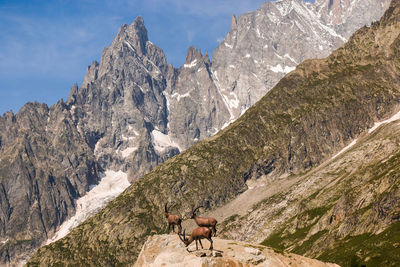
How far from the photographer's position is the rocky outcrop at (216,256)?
49062 mm

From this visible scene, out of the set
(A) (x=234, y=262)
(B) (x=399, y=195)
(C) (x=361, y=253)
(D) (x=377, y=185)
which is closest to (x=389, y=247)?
(C) (x=361, y=253)

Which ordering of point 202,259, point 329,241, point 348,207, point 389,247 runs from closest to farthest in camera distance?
point 202,259 < point 389,247 < point 329,241 < point 348,207

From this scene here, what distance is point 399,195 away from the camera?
16088 cm

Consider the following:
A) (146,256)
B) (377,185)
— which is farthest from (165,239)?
(377,185)

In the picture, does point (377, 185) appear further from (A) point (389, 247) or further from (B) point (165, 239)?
(B) point (165, 239)

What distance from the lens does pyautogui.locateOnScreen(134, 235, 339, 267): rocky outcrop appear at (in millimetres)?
49062

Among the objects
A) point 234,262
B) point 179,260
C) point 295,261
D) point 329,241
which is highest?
point 179,260

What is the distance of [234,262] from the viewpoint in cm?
4984

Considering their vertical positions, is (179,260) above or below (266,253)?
above

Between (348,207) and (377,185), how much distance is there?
16781 millimetres

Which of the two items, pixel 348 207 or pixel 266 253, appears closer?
pixel 266 253

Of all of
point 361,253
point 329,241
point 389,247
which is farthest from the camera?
point 329,241

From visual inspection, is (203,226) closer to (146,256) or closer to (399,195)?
(146,256)

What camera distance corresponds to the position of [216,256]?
49.2 m
